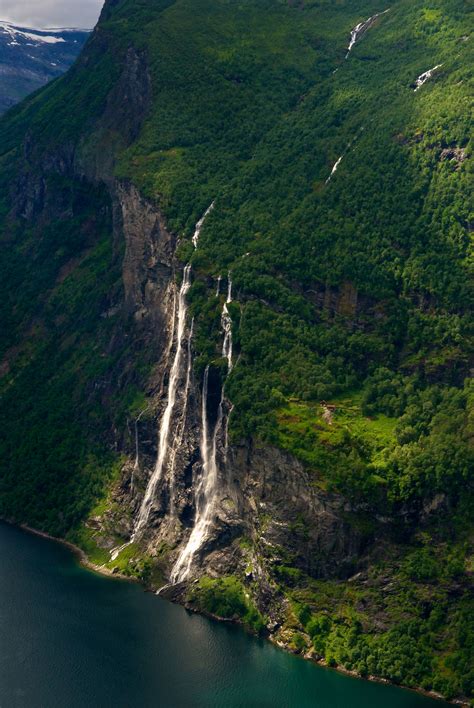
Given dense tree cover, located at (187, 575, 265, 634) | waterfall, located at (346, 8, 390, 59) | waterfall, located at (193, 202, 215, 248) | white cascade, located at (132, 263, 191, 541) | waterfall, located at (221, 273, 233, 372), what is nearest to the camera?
dense tree cover, located at (187, 575, 265, 634)

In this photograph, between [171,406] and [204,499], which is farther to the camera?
[171,406]

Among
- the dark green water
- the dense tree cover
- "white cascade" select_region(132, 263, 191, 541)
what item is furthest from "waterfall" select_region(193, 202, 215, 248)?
the dark green water

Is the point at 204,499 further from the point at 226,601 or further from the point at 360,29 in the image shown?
the point at 360,29

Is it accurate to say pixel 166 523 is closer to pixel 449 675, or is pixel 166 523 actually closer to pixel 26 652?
pixel 26 652

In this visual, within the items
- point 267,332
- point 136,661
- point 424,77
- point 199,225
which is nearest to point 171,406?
point 267,332

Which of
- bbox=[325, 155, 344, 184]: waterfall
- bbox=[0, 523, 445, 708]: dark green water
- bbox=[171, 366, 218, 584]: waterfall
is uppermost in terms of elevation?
bbox=[325, 155, 344, 184]: waterfall

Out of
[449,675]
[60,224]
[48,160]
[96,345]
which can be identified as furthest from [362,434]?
[48,160]

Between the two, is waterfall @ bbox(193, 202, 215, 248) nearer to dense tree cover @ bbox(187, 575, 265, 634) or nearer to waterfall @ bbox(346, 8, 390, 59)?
dense tree cover @ bbox(187, 575, 265, 634)
